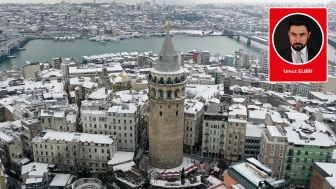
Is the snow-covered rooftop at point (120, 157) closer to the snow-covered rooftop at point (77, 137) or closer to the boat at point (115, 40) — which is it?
the snow-covered rooftop at point (77, 137)

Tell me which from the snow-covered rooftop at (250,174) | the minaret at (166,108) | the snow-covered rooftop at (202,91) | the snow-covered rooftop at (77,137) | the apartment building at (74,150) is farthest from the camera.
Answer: the snow-covered rooftop at (202,91)

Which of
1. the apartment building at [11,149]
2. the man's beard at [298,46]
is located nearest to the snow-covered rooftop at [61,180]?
the apartment building at [11,149]

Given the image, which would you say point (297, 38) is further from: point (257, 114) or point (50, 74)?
point (50, 74)

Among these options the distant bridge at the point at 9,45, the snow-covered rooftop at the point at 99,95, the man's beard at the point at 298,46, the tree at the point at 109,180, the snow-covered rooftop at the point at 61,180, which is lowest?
the snow-covered rooftop at the point at 61,180

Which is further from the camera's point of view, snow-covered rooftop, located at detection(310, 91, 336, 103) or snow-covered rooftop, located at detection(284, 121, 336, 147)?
snow-covered rooftop, located at detection(310, 91, 336, 103)

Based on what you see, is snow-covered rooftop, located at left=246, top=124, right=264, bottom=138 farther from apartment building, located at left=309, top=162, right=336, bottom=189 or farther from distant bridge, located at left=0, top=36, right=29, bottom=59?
distant bridge, located at left=0, top=36, right=29, bottom=59

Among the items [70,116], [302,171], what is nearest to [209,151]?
[302,171]

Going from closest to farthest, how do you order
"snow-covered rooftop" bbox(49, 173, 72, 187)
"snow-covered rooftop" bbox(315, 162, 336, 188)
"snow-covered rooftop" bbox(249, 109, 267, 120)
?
"snow-covered rooftop" bbox(315, 162, 336, 188), "snow-covered rooftop" bbox(49, 173, 72, 187), "snow-covered rooftop" bbox(249, 109, 267, 120)

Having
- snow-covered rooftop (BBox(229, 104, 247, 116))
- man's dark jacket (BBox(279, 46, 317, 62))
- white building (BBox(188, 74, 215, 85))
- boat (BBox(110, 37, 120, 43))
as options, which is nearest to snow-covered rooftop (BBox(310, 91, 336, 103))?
white building (BBox(188, 74, 215, 85))
